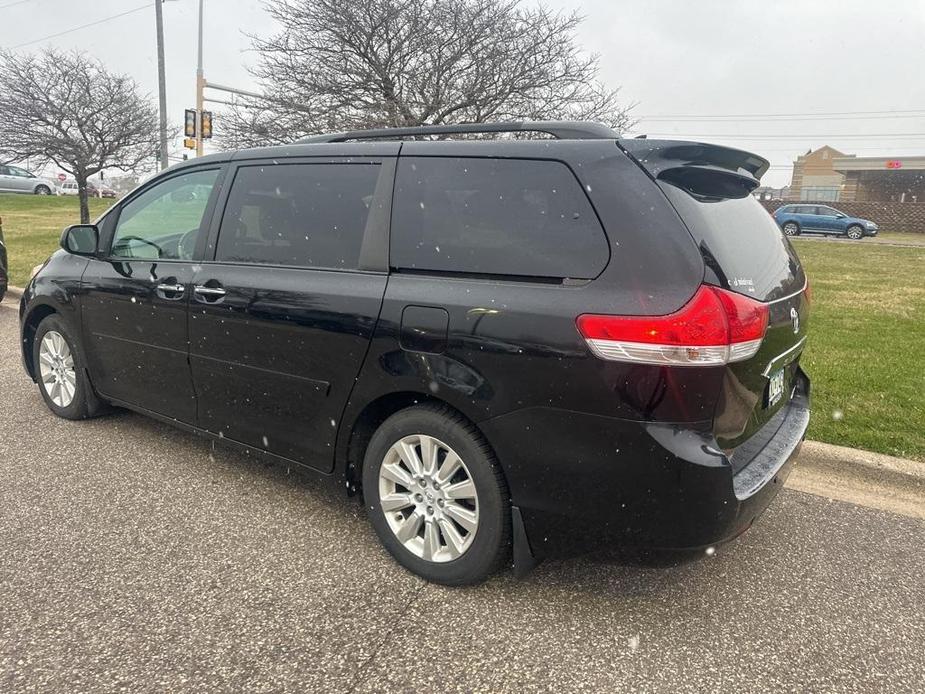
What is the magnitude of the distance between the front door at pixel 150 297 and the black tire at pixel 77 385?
0.12 meters

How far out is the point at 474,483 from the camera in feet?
8.31

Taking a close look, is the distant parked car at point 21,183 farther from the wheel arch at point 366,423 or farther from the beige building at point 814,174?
the beige building at point 814,174

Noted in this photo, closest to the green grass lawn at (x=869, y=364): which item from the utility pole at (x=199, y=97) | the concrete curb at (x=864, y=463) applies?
the concrete curb at (x=864, y=463)

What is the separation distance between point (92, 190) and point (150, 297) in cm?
4279

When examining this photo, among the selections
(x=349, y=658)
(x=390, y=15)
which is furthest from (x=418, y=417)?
(x=390, y=15)

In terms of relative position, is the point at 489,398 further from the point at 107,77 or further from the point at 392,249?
the point at 107,77

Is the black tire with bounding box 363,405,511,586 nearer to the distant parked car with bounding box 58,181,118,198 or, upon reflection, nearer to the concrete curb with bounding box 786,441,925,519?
the concrete curb with bounding box 786,441,925,519

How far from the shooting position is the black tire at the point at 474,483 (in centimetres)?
249

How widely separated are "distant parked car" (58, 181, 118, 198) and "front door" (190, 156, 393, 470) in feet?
131

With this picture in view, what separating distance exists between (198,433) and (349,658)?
5.65 ft

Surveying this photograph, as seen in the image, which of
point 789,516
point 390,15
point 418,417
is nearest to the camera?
point 418,417

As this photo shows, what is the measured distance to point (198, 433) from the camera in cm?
356

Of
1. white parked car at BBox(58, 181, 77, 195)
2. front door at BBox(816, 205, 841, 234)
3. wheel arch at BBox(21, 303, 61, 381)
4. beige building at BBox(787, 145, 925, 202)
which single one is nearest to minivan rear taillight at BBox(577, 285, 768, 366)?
wheel arch at BBox(21, 303, 61, 381)

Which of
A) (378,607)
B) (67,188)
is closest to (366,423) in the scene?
(378,607)
